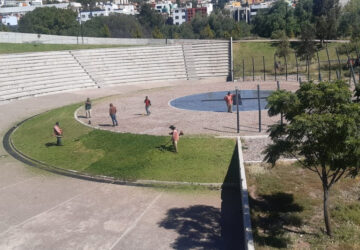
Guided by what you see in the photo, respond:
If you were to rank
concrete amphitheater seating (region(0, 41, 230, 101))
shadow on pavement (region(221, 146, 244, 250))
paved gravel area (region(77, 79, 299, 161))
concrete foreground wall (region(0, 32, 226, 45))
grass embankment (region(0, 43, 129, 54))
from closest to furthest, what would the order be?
shadow on pavement (region(221, 146, 244, 250)) → paved gravel area (region(77, 79, 299, 161)) → concrete amphitheater seating (region(0, 41, 230, 101)) → grass embankment (region(0, 43, 129, 54)) → concrete foreground wall (region(0, 32, 226, 45))

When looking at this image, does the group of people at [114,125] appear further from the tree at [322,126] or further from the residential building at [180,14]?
the residential building at [180,14]

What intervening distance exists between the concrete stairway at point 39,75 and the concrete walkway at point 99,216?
21921 mm

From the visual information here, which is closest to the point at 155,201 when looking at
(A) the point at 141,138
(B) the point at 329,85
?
(A) the point at 141,138

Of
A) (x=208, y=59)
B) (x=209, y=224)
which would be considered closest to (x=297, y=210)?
(x=209, y=224)

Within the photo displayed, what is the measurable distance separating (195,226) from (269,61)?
132 ft

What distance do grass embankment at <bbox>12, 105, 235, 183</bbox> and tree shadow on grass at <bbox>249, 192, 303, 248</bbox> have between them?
3.24 metres

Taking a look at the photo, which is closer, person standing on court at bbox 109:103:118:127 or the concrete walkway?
the concrete walkway

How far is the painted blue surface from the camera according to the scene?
1153 inches

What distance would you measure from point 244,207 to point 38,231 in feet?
23.0

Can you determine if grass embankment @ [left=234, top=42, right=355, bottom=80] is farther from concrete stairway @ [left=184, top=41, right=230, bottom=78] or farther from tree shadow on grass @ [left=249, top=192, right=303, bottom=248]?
tree shadow on grass @ [left=249, top=192, right=303, bottom=248]

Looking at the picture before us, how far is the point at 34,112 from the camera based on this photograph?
33.2 meters

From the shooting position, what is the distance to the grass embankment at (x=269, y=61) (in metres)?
44.1

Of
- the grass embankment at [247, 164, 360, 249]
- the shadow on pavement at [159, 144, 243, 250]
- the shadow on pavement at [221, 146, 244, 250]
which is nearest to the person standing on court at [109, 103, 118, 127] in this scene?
the shadow on pavement at [221, 146, 244, 250]

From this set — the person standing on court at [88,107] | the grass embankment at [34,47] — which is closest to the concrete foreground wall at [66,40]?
the grass embankment at [34,47]
